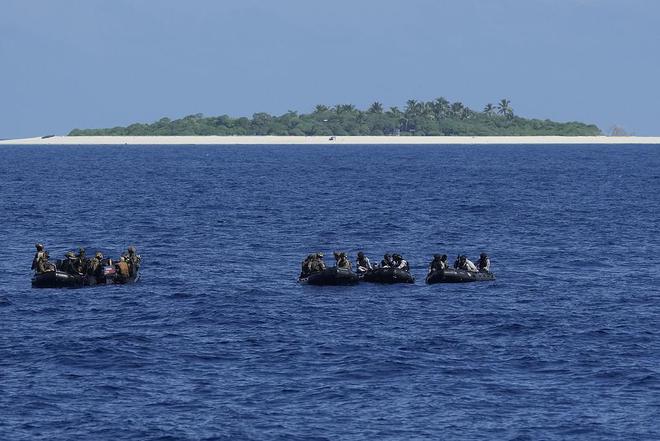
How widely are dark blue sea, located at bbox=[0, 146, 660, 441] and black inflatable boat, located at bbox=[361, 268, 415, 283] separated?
629 mm

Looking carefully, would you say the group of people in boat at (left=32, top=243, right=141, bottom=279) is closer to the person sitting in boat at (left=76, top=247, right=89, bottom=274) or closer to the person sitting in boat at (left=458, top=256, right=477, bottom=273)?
the person sitting in boat at (left=76, top=247, right=89, bottom=274)

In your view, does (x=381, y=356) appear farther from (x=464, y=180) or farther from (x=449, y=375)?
(x=464, y=180)

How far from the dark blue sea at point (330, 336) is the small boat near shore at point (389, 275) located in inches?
24.8

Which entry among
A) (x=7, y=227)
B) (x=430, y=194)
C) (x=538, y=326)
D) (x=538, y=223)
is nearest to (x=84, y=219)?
(x=7, y=227)

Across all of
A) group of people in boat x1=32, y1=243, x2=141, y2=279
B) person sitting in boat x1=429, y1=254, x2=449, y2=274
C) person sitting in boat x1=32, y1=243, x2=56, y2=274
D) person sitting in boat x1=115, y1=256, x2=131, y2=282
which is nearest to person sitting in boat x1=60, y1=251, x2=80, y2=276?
group of people in boat x1=32, y1=243, x2=141, y2=279

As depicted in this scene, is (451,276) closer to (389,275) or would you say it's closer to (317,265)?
(389,275)

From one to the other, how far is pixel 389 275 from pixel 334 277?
262 cm

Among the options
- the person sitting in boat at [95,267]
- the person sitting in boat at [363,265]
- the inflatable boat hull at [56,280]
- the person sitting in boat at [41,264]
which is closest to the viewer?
the inflatable boat hull at [56,280]

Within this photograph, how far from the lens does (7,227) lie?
84625mm

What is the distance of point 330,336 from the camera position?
147ft

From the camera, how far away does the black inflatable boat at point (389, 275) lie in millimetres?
57000

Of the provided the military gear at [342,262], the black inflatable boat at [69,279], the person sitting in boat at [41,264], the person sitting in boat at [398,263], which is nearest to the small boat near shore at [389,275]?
the person sitting in boat at [398,263]

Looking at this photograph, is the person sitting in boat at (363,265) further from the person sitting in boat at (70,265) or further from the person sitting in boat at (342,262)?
the person sitting in boat at (70,265)

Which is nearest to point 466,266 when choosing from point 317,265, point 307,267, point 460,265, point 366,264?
point 460,265
